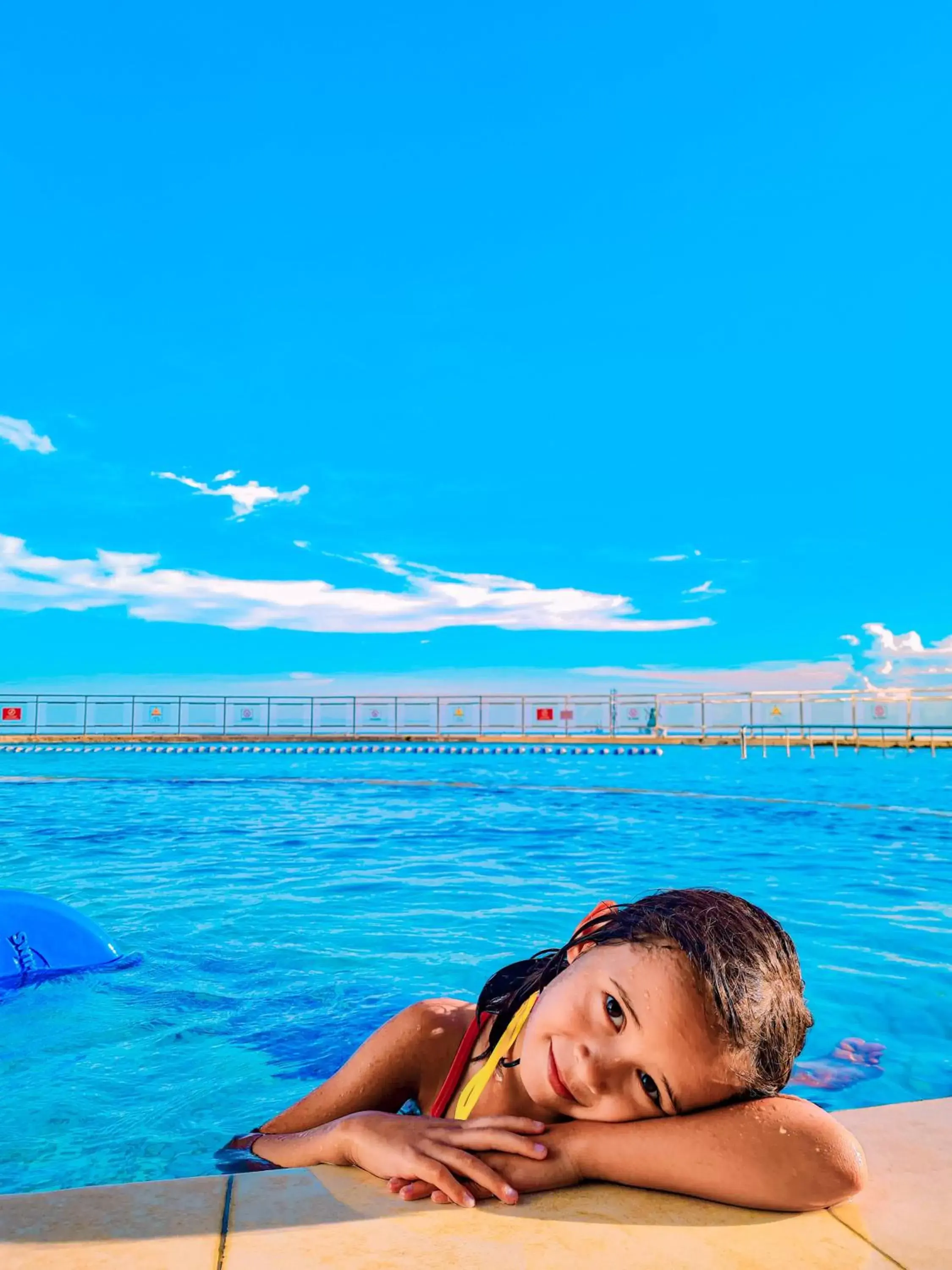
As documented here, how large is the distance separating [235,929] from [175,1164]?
282 cm

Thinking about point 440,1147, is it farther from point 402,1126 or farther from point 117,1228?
point 117,1228

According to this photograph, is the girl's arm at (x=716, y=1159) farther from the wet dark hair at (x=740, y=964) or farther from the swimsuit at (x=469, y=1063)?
the swimsuit at (x=469, y=1063)

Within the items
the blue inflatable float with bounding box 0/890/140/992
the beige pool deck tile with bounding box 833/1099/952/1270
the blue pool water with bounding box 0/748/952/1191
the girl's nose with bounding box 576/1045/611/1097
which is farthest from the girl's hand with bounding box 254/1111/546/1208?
the blue inflatable float with bounding box 0/890/140/992

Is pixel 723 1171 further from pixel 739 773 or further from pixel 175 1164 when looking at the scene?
pixel 739 773

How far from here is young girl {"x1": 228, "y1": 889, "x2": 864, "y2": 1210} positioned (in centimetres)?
151

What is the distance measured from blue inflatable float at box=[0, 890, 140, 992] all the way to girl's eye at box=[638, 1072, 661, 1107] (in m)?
3.31

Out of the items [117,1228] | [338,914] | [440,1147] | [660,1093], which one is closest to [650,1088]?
[660,1093]

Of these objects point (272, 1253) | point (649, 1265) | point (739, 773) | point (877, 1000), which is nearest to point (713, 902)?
point (649, 1265)

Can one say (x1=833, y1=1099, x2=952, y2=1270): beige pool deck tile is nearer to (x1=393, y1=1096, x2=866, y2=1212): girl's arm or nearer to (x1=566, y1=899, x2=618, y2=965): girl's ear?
(x1=393, y1=1096, x2=866, y2=1212): girl's arm

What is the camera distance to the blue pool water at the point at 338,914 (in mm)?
Result: 3314

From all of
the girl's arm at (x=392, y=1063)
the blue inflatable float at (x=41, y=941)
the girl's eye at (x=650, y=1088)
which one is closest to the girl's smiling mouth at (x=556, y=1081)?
the girl's eye at (x=650, y=1088)

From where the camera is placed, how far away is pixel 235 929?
5.54 m

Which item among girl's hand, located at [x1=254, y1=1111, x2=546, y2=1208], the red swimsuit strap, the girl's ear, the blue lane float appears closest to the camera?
girl's hand, located at [x1=254, y1=1111, x2=546, y2=1208]

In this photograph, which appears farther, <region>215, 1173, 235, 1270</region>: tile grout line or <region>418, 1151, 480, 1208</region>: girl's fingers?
<region>418, 1151, 480, 1208</region>: girl's fingers
